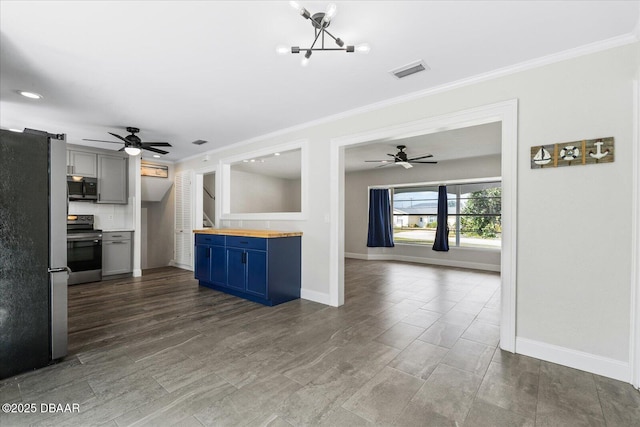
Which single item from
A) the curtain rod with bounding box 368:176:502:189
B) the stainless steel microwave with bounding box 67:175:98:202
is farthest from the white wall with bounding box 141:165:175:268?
the curtain rod with bounding box 368:176:502:189

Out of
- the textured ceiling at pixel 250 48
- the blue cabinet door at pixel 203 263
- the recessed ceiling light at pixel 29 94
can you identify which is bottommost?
the blue cabinet door at pixel 203 263

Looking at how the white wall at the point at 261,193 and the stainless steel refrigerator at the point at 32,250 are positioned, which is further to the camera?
the white wall at the point at 261,193

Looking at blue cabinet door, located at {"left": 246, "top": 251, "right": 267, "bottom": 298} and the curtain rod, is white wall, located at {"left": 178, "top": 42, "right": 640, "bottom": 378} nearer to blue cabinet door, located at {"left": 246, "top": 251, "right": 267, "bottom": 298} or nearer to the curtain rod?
blue cabinet door, located at {"left": 246, "top": 251, "right": 267, "bottom": 298}

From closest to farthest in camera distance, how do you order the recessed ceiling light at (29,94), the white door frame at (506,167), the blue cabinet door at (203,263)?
the white door frame at (506,167) → the recessed ceiling light at (29,94) → the blue cabinet door at (203,263)

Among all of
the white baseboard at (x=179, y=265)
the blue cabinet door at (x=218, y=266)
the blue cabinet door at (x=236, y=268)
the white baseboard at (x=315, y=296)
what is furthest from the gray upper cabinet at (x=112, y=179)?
the white baseboard at (x=315, y=296)

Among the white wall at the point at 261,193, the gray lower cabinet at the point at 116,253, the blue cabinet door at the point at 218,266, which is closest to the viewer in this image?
the blue cabinet door at the point at 218,266

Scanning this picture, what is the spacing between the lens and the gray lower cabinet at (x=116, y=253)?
18.0 ft

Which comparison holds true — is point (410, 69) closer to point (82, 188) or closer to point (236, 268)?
point (236, 268)

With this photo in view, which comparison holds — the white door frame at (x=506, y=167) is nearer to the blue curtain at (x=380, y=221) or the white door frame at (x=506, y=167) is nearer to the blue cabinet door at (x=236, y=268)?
the blue cabinet door at (x=236, y=268)

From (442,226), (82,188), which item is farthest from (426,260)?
(82,188)

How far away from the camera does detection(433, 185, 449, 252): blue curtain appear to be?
24.4 ft

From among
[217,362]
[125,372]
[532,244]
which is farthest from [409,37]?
[125,372]

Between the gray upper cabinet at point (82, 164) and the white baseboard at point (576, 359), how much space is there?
7.03m

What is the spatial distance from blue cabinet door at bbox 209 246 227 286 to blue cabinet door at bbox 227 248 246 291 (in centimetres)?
11
